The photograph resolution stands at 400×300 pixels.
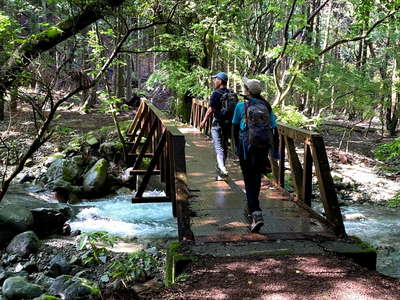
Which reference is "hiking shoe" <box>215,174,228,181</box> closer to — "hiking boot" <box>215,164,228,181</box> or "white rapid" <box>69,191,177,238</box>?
"hiking boot" <box>215,164,228,181</box>

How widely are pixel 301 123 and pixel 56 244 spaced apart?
23.3 ft

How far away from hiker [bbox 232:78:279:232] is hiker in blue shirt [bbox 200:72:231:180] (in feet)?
5.03

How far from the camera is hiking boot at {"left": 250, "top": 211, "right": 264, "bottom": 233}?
16.7 ft

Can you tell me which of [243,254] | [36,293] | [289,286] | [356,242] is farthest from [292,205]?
[36,293]

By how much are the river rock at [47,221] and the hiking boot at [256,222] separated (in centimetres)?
Answer: 554

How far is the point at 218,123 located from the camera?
733 centimetres

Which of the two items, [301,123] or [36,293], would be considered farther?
[301,123]

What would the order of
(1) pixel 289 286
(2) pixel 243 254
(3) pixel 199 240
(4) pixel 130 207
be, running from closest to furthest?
(1) pixel 289 286, (2) pixel 243 254, (3) pixel 199 240, (4) pixel 130 207

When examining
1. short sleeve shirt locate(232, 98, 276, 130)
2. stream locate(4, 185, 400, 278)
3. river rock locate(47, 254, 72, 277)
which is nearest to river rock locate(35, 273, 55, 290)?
river rock locate(47, 254, 72, 277)

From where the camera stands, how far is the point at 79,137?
52.4ft

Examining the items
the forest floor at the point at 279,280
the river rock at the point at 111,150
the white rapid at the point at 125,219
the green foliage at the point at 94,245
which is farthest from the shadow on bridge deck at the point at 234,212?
A: the river rock at the point at 111,150

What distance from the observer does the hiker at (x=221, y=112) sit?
262 inches

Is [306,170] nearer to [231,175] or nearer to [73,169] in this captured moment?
[231,175]

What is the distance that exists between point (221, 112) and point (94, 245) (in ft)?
9.58
